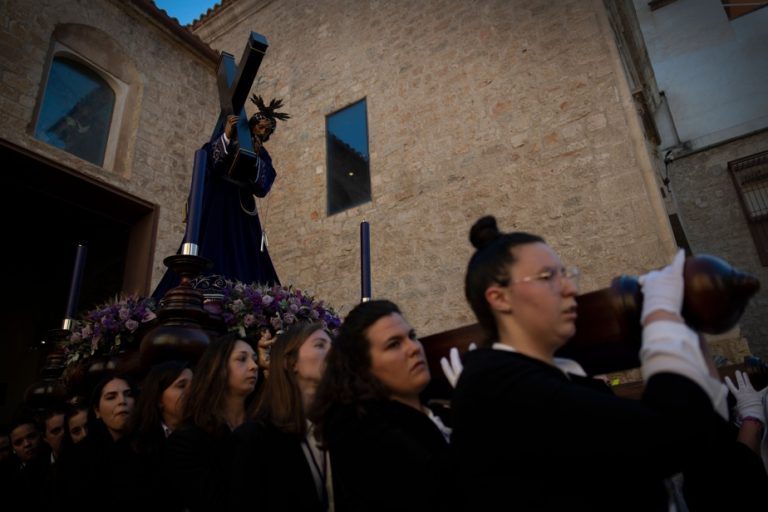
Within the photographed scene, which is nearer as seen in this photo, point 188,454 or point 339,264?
point 188,454

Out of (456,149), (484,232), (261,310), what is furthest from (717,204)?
(484,232)

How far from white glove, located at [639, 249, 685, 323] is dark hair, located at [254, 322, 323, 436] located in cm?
142

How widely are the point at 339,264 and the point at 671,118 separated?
8159 mm

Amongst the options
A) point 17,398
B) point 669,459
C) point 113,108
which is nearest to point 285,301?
point 669,459

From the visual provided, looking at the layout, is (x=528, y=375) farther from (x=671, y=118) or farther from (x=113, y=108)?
(x=671, y=118)

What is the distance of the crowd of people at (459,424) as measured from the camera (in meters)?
0.98

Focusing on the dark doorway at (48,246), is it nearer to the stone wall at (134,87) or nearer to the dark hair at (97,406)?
the stone wall at (134,87)

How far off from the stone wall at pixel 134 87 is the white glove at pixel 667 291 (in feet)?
24.6

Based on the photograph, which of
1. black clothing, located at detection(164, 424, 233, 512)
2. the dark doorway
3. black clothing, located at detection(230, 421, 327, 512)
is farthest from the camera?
the dark doorway

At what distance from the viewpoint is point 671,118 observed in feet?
35.5

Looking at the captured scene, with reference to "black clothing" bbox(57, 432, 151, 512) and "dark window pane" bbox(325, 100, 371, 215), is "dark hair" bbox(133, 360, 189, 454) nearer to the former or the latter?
"black clothing" bbox(57, 432, 151, 512)

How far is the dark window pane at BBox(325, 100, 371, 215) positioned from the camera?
8430 millimetres

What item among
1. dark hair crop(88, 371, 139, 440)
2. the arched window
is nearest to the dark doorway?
the arched window

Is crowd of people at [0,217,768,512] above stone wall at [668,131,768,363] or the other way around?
the other way around
